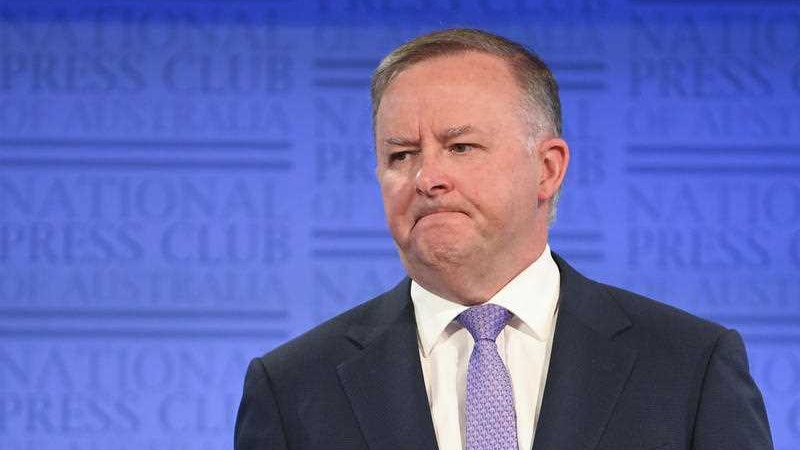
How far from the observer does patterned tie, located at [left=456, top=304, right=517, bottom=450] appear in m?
1.67

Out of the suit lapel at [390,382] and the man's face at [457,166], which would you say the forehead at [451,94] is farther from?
the suit lapel at [390,382]

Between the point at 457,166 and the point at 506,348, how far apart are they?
10.5 inches

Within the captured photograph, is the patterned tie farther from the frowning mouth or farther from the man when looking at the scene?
the frowning mouth

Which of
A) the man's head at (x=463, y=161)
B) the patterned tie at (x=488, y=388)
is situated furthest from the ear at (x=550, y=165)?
the patterned tie at (x=488, y=388)

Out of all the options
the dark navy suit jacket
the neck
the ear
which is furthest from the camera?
the ear

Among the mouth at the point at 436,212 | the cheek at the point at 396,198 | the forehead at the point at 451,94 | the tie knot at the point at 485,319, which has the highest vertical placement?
the forehead at the point at 451,94

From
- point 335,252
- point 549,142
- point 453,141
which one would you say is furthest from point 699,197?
point 453,141

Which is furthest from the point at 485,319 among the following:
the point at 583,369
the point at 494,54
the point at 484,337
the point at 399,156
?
the point at 494,54

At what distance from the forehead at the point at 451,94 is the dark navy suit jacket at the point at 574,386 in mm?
274

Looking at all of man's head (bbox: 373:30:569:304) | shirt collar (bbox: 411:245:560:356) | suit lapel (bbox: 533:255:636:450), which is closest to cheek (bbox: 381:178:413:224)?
man's head (bbox: 373:30:569:304)

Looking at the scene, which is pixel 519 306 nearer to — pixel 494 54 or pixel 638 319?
pixel 638 319

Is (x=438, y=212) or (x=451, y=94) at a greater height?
(x=451, y=94)

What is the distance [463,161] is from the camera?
1730mm

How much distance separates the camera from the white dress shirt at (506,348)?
173cm
